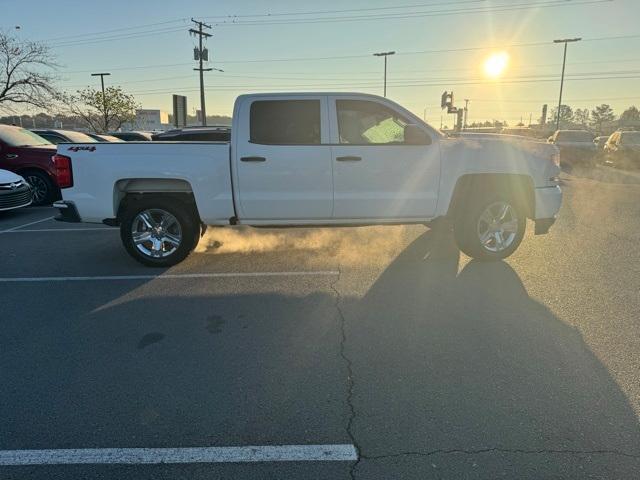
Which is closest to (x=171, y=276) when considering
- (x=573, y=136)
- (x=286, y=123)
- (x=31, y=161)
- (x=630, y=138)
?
(x=286, y=123)

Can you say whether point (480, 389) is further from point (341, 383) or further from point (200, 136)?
point (200, 136)

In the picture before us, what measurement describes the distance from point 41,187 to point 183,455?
A: 11.0 metres

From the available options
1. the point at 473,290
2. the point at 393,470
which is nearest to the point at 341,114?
the point at 473,290

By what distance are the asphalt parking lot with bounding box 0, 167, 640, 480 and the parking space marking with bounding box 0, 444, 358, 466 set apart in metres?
0.01

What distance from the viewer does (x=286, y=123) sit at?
5703 mm

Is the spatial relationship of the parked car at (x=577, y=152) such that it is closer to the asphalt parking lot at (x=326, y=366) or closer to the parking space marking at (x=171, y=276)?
the asphalt parking lot at (x=326, y=366)

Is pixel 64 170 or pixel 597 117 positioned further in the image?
pixel 597 117

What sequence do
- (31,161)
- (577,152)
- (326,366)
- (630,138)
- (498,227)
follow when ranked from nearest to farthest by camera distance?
1. (326,366)
2. (498,227)
3. (31,161)
4. (630,138)
5. (577,152)

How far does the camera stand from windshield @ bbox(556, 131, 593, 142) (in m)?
22.5

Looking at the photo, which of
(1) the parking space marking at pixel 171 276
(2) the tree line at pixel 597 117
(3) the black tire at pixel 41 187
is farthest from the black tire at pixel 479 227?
(2) the tree line at pixel 597 117

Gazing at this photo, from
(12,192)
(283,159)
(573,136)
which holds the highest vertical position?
(573,136)

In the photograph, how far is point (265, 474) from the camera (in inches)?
93.4

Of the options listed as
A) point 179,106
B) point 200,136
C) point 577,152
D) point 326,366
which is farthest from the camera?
point 179,106

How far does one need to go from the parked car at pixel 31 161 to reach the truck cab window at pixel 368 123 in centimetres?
847
